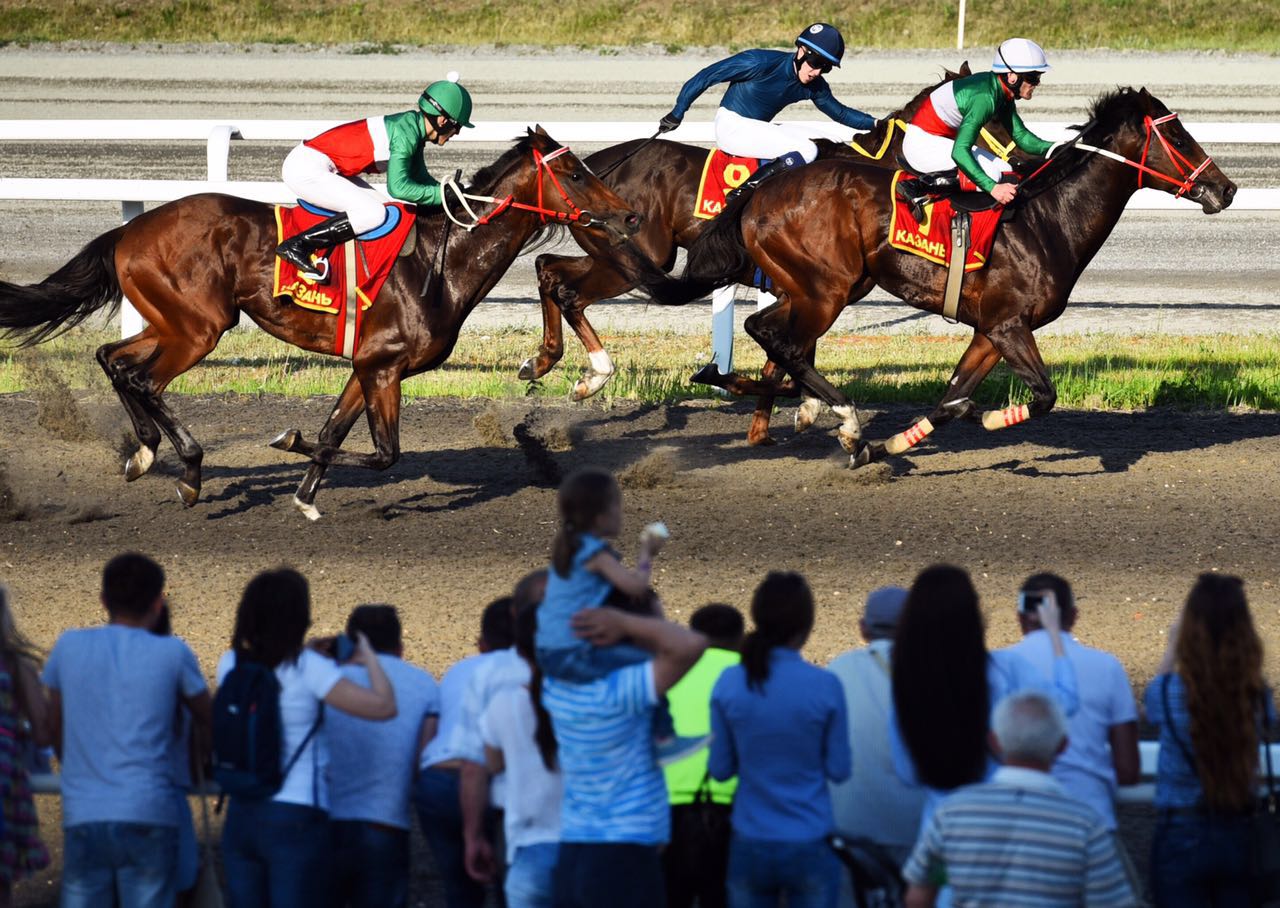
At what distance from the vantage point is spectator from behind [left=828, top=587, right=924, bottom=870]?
14.5ft

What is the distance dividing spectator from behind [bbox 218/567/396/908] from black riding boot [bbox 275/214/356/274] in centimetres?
476

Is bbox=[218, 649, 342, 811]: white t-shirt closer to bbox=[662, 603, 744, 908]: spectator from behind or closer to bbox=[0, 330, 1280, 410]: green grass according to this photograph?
bbox=[662, 603, 744, 908]: spectator from behind

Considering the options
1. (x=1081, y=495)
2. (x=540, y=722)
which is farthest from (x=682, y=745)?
(x=1081, y=495)

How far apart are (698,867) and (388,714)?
0.86 metres

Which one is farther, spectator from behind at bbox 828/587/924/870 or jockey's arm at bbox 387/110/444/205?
jockey's arm at bbox 387/110/444/205

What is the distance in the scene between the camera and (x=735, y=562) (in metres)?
8.14

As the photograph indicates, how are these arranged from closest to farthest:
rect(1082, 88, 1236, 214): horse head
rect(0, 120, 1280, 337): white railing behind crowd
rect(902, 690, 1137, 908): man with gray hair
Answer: rect(902, 690, 1137, 908): man with gray hair, rect(1082, 88, 1236, 214): horse head, rect(0, 120, 1280, 337): white railing behind crowd

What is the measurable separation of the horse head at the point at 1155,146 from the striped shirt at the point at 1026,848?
6.87 m

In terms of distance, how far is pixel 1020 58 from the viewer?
31.9 ft

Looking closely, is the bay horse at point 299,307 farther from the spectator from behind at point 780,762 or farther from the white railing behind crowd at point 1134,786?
the spectator from behind at point 780,762

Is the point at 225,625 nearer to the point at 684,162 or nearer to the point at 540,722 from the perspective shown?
the point at 540,722

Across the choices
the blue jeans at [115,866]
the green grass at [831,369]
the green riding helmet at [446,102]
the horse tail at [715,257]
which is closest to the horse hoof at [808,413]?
the horse tail at [715,257]

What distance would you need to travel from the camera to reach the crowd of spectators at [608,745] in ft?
12.9

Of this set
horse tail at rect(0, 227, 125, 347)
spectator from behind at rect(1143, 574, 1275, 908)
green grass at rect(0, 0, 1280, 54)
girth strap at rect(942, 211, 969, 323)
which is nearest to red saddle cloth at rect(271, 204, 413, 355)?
horse tail at rect(0, 227, 125, 347)
